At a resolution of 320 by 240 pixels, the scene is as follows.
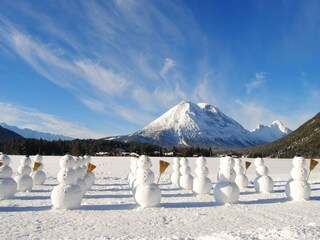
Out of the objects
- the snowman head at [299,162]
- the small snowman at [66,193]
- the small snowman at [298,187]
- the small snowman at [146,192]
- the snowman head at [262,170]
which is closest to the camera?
the small snowman at [66,193]

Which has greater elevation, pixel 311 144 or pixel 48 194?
pixel 311 144

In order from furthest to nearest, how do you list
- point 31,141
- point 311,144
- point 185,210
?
point 311,144 → point 31,141 → point 185,210

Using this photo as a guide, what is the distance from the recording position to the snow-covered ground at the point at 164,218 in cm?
795

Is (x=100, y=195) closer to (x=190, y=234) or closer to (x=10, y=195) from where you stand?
(x=10, y=195)

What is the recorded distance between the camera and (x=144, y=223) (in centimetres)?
923

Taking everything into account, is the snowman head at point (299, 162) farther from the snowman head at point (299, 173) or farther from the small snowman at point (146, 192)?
the small snowman at point (146, 192)

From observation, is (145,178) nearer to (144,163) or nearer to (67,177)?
(144,163)

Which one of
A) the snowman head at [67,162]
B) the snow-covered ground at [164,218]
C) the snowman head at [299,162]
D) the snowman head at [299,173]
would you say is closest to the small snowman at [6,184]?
the snow-covered ground at [164,218]

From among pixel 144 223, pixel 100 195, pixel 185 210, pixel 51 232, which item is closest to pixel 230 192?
pixel 185 210

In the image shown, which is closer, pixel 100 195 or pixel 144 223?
pixel 144 223

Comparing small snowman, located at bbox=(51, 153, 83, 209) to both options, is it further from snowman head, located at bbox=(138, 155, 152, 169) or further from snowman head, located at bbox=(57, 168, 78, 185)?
snowman head, located at bbox=(138, 155, 152, 169)

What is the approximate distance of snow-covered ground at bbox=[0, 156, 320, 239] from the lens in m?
7.95

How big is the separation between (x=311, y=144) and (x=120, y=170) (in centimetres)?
8845

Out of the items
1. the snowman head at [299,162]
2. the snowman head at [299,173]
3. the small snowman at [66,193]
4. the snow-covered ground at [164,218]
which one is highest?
the snowman head at [299,162]
